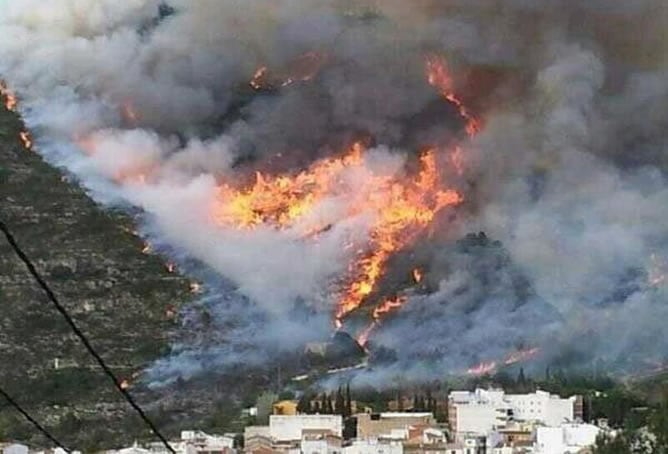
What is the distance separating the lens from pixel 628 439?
18.9 ft

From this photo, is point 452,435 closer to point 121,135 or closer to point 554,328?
point 554,328

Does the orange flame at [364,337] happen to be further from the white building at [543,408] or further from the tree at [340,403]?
the white building at [543,408]

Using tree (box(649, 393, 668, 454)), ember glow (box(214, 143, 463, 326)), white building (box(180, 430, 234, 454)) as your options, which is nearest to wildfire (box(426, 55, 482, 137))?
ember glow (box(214, 143, 463, 326))

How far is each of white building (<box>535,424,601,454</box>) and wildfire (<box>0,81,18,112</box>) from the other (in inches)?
318

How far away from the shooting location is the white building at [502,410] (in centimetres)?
1232

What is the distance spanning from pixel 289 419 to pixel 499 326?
4410mm

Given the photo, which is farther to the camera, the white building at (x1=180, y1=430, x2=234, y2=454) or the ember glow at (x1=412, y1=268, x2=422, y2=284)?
the ember glow at (x1=412, y1=268, x2=422, y2=284)

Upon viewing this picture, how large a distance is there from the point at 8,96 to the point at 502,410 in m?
7.47

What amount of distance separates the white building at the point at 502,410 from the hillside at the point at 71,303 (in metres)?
2.94

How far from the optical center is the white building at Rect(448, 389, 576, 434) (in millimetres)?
12320

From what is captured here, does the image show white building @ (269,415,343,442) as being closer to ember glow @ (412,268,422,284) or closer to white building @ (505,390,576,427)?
white building @ (505,390,576,427)

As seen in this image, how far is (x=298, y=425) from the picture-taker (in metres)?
12.4

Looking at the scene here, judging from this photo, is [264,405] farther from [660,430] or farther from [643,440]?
[660,430]

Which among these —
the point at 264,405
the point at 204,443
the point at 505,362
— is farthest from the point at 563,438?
the point at 505,362
